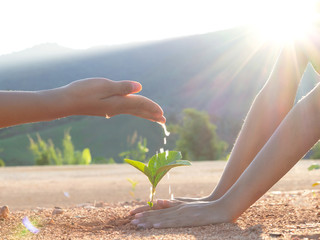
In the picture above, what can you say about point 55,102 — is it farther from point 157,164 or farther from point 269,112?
point 269,112

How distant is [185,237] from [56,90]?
76cm

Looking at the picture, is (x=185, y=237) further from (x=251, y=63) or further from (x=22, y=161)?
(x=251, y=63)

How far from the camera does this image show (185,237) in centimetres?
142

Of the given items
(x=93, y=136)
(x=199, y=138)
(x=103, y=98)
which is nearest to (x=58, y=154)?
(x=199, y=138)

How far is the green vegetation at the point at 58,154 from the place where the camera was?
8664mm

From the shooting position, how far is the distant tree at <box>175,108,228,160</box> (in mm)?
13734

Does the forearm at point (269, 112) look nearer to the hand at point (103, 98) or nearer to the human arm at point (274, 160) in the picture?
the human arm at point (274, 160)

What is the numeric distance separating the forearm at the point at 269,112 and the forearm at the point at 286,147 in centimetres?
37

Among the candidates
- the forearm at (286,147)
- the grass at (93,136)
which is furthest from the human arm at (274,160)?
the grass at (93,136)

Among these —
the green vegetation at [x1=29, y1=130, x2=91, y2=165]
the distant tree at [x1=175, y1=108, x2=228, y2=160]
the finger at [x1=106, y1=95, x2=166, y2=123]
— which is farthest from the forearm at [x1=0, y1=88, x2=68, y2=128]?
the distant tree at [x1=175, y1=108, x2=228, y2=160]

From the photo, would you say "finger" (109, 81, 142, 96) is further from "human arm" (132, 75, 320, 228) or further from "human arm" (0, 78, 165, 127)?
"human arm" (132, 75, 320, 228)

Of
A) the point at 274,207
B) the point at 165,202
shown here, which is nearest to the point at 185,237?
the point at 165,202

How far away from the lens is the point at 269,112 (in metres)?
1.92

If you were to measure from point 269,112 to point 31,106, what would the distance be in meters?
1.17
